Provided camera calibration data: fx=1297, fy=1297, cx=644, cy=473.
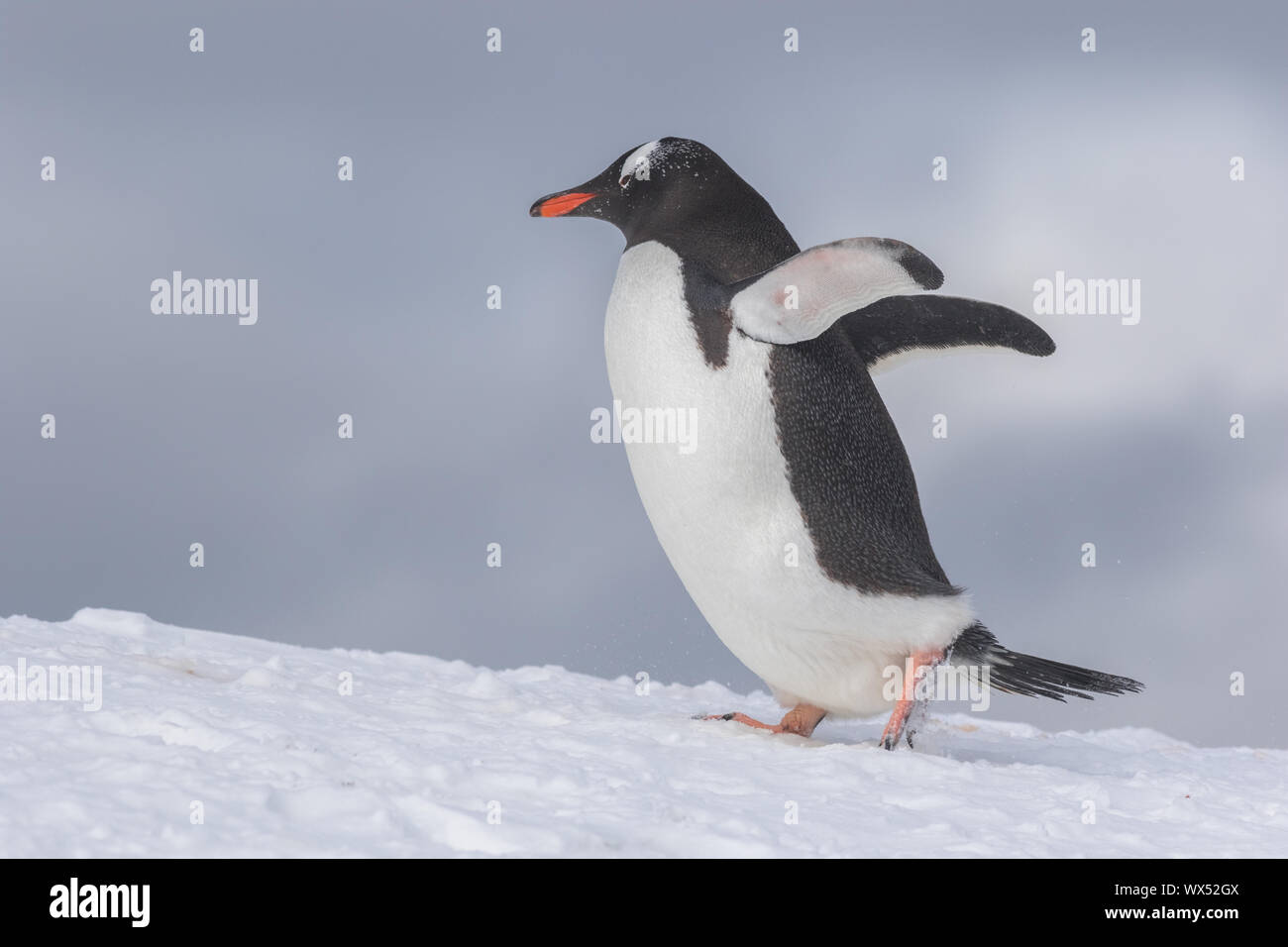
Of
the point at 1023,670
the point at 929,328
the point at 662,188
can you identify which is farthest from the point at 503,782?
the point at 929,328

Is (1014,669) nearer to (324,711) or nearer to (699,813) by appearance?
(699,813)

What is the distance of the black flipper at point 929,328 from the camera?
4379 mm

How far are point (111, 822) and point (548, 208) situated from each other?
8.44 ft

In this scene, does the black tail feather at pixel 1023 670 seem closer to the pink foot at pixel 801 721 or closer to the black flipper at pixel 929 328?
the pink foot at pixel 801 721

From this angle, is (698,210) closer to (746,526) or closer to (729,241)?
(729,241)

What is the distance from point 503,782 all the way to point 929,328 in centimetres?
233

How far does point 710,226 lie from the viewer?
399 centimetres

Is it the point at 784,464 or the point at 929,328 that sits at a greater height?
the point at 929,328

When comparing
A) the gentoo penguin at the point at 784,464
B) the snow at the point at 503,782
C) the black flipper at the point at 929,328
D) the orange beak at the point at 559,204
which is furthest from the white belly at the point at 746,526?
the black flipper at the point at 929,328

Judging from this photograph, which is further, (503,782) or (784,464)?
(784,464)

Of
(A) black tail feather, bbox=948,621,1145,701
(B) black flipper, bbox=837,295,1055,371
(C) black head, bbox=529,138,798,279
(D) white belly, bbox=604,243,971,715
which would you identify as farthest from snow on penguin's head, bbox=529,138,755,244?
(A) black tail feather, bbox=948,621,1145,701

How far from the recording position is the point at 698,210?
13.1 ft

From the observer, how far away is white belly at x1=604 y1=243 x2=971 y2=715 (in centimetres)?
369

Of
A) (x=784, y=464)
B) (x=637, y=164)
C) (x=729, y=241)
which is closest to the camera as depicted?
(x=784, y=464)
